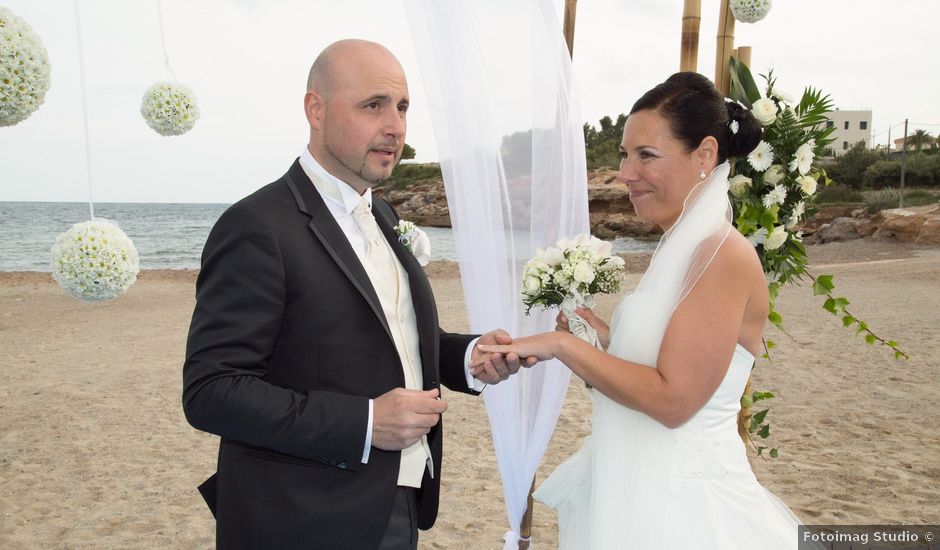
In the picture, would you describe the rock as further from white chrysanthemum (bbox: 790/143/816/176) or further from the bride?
the bride

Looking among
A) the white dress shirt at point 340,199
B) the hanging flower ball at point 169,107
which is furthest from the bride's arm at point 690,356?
the hanging flower ball at point 169,107

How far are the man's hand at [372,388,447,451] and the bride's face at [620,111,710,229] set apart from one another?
3.94 feet

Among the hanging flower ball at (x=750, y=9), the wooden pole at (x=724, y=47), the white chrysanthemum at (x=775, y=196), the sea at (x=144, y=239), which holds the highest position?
the hanging flower ball at (x=750, y=9)

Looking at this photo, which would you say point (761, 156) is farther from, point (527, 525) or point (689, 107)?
point (527, 525)

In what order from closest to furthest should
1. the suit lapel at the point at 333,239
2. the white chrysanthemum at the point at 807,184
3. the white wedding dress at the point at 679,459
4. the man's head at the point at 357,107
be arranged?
the suit lapel at the point at 333,239 < the man's head at the point at 357,107 < the white wedding dress at the point at 679,459 < the white chrysanthemum at the point at 807,184

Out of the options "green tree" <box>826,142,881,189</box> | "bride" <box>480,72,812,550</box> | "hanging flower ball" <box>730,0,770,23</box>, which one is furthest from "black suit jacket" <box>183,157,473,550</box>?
"green tree" <box>826,142,881,189</box>

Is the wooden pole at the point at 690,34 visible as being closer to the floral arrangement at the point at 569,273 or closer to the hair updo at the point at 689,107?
the hair updo at the point at 689,107

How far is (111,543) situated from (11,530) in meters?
0.86

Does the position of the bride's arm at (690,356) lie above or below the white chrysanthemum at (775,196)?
below

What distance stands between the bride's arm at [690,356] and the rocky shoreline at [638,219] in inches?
537

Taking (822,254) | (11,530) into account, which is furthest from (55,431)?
(822,254)

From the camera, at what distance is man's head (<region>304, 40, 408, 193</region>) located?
7.32 ft

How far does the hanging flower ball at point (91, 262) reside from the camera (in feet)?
7.52

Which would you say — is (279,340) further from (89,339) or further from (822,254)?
(822,254)
